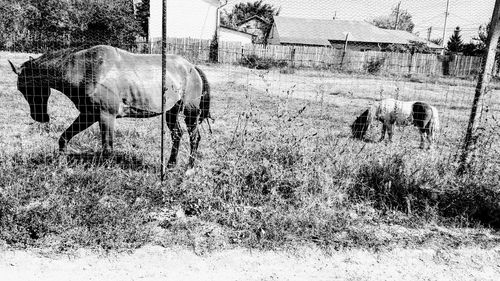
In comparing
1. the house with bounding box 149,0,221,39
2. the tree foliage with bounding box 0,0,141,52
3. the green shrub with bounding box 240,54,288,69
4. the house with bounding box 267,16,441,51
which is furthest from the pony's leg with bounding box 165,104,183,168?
the house with bounding box 267,16,441,51

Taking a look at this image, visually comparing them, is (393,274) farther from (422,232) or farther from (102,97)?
(102,97)

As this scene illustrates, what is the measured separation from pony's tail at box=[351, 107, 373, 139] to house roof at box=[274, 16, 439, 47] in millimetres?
32590

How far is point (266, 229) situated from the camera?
375 centimetres

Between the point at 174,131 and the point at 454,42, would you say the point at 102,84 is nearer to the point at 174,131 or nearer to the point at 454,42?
the point at 174,131

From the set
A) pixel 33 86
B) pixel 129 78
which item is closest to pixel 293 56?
pixel 129 78

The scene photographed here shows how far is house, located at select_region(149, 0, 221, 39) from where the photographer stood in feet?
112

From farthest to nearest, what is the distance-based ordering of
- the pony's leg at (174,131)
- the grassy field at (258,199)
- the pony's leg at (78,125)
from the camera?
the pony's leg at (174,131) < the pony's leg at (78,125) < the grassy field at (258,199)

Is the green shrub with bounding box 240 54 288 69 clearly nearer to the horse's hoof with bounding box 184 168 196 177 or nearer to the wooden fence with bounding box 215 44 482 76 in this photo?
the wooden fence with bounding box 215 44 482 76

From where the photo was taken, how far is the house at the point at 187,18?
1340 inches

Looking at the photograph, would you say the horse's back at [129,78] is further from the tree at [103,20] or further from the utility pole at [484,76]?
the tree at [103,20]

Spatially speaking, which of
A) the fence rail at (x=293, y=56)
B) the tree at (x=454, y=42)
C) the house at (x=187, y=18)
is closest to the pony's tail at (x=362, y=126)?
the fence rail at (x=293, y=56)

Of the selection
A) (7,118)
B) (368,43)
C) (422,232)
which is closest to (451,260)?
(422,232)

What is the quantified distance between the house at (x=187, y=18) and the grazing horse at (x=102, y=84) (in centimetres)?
2952

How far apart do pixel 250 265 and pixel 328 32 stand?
42.7 meters
